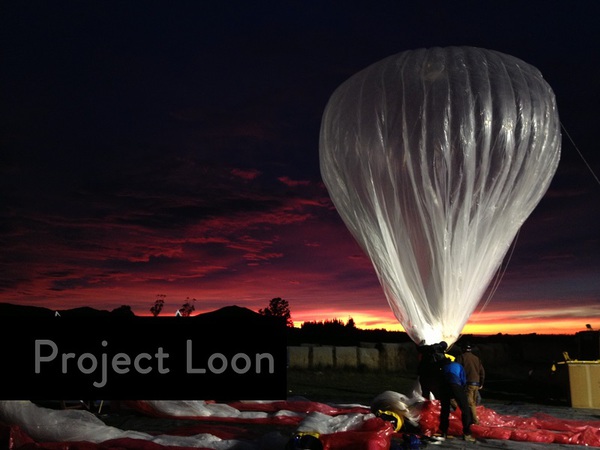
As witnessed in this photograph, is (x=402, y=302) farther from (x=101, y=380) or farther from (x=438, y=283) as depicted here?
(x=101, y=380)

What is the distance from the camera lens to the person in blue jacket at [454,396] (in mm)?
10086

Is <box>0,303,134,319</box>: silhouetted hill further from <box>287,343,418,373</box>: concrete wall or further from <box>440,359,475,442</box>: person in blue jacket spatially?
<box>287,343,418,373</box>: concrete wall

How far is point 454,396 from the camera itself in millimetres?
10109

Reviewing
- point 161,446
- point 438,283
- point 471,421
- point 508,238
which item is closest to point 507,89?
point 508,238

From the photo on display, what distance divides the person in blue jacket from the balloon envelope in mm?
1397

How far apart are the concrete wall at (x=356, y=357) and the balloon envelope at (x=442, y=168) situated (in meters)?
13.1

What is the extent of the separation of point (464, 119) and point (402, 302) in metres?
3.84

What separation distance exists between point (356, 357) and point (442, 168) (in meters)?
15.6

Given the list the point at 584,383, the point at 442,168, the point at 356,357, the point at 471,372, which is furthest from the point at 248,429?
the point at 356,357

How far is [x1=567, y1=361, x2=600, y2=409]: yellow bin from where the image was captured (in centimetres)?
1600

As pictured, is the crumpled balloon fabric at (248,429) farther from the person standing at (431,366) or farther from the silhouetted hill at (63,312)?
the silhouetted hill at (63,312)

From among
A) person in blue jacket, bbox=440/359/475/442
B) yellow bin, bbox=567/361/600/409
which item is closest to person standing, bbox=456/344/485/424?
person in blue jacket, bbox=440/359/475/442

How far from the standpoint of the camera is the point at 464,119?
1118 cm

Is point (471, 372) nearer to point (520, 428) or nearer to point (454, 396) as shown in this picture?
point (520, 428)
